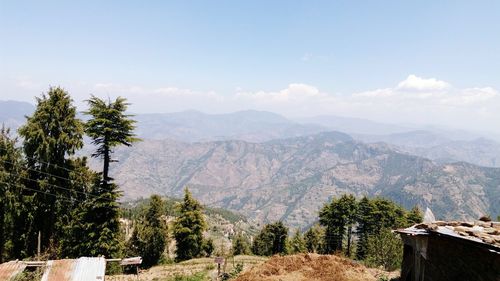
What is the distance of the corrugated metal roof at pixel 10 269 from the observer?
69.6 ft

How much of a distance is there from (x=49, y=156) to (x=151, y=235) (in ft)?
98.9

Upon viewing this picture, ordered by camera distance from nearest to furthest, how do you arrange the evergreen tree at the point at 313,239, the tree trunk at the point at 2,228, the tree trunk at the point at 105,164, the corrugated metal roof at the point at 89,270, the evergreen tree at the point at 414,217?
1. the corrugated metal roof at the point at 89,270
2. the tree trunk at the point at 2,228
3. the tree trunk at the point at 105,164
4. the evergreen tree at the point at 414,217
5. the evergreen tree at the point at 313,239

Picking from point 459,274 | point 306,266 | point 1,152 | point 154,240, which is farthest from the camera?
point 154,240

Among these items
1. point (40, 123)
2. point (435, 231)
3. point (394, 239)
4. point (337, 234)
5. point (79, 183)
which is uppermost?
point (40, 123)

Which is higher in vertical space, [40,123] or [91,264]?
[40,123]

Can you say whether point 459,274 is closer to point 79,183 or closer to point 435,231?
point 435,231

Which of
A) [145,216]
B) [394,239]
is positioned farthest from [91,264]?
[145,216]

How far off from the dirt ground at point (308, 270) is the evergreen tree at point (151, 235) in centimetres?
3589

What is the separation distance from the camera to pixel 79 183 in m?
38.2

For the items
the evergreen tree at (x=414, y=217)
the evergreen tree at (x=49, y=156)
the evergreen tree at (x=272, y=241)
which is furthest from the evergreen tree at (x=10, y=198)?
the evergreen tree at (x=414, y=217)

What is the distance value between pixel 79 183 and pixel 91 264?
1616cm

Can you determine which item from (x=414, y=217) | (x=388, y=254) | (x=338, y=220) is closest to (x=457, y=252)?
(x=388, y=254)

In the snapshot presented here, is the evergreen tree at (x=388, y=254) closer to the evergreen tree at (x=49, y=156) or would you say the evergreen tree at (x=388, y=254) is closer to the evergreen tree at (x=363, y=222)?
the evergreen tree at (x=49, y=156)

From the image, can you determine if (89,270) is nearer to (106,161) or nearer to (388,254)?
(106,161)
